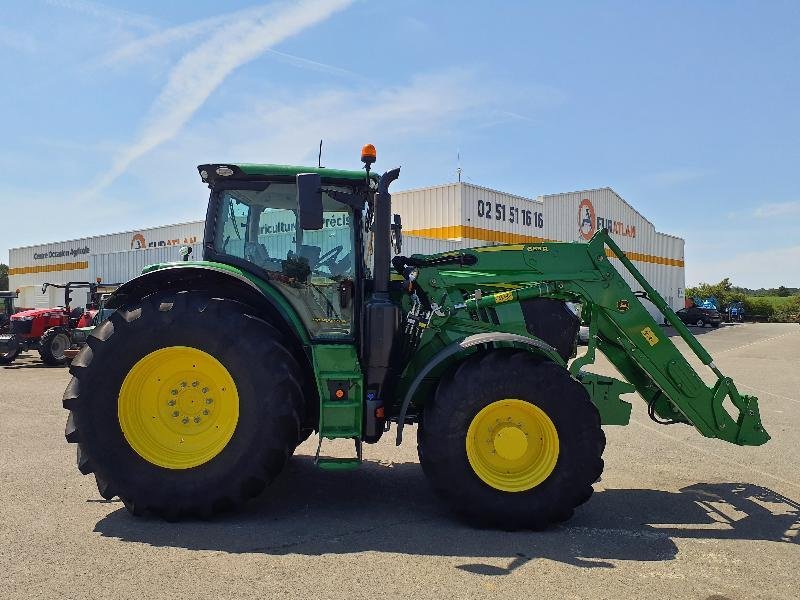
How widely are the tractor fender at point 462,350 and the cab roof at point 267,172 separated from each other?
1494mm

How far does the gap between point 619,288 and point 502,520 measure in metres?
2.18

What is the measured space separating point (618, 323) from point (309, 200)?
2.75m

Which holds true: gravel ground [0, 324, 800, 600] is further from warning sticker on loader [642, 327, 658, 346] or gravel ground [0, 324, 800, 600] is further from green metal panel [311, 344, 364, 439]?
warning sticker on loader [642, 327, 658, 346]

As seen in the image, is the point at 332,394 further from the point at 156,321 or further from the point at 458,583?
the point at 458,583

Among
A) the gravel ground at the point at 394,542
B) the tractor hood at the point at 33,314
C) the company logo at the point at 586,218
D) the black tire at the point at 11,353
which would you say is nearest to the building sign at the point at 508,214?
the company logo at the point at 586,218

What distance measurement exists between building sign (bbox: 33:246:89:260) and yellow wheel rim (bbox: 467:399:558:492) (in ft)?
126

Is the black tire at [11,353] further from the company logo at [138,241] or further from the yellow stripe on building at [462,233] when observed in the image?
the company logo at [138,241]

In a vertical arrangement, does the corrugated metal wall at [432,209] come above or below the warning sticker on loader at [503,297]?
above

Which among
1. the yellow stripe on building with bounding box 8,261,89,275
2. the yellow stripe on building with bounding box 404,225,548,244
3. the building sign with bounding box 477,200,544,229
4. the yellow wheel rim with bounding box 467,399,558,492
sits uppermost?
the building sign with bounding box 477,200,544,229

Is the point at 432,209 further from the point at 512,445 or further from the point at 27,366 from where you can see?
the point at 512,445

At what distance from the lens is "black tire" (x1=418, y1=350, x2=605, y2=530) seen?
4.66 m

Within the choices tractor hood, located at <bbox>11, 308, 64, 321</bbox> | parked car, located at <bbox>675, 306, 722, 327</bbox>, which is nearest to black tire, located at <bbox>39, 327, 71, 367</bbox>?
tractor hood, located at <bbox>11, 308, 64, 321</bbox>

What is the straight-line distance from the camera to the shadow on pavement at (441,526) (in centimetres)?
425

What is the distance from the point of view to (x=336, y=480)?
5.93 metres
